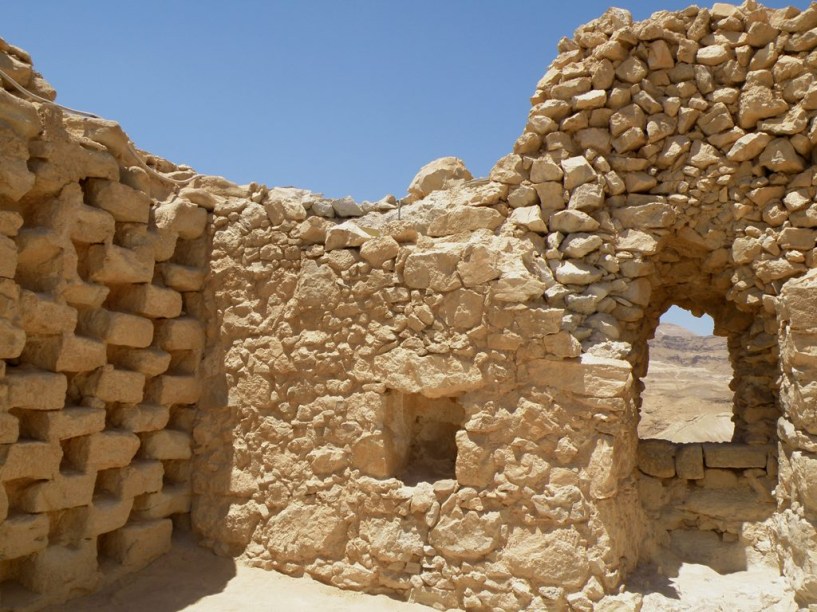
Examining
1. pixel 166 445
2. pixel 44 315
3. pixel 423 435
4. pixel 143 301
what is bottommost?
pixel 166 445

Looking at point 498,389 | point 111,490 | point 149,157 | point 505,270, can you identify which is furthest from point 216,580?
point 149,157

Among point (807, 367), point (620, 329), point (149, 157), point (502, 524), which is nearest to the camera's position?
point (807, 367)

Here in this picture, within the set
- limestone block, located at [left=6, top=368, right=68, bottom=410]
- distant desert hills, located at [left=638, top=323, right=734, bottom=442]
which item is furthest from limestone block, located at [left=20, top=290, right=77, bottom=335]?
distant desert hills, located at [left=638, top=323, right=734, bottom=442]

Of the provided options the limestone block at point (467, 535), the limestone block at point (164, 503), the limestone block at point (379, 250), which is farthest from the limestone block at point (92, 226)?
the limestone block at point (467, 535)

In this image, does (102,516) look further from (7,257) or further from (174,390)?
(7,257)

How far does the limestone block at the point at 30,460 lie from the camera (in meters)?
4.21

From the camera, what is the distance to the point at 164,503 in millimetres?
5273

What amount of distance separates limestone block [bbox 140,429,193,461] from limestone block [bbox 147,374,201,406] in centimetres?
24

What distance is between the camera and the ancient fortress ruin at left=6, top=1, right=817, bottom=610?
14.3ft

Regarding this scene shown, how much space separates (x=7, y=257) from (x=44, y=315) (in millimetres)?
433

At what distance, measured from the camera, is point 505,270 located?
4.63 m

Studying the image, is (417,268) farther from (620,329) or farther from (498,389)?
(620,329)

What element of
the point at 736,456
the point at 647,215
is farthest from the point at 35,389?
the point at 736,456

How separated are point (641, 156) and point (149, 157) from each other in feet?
12.6
